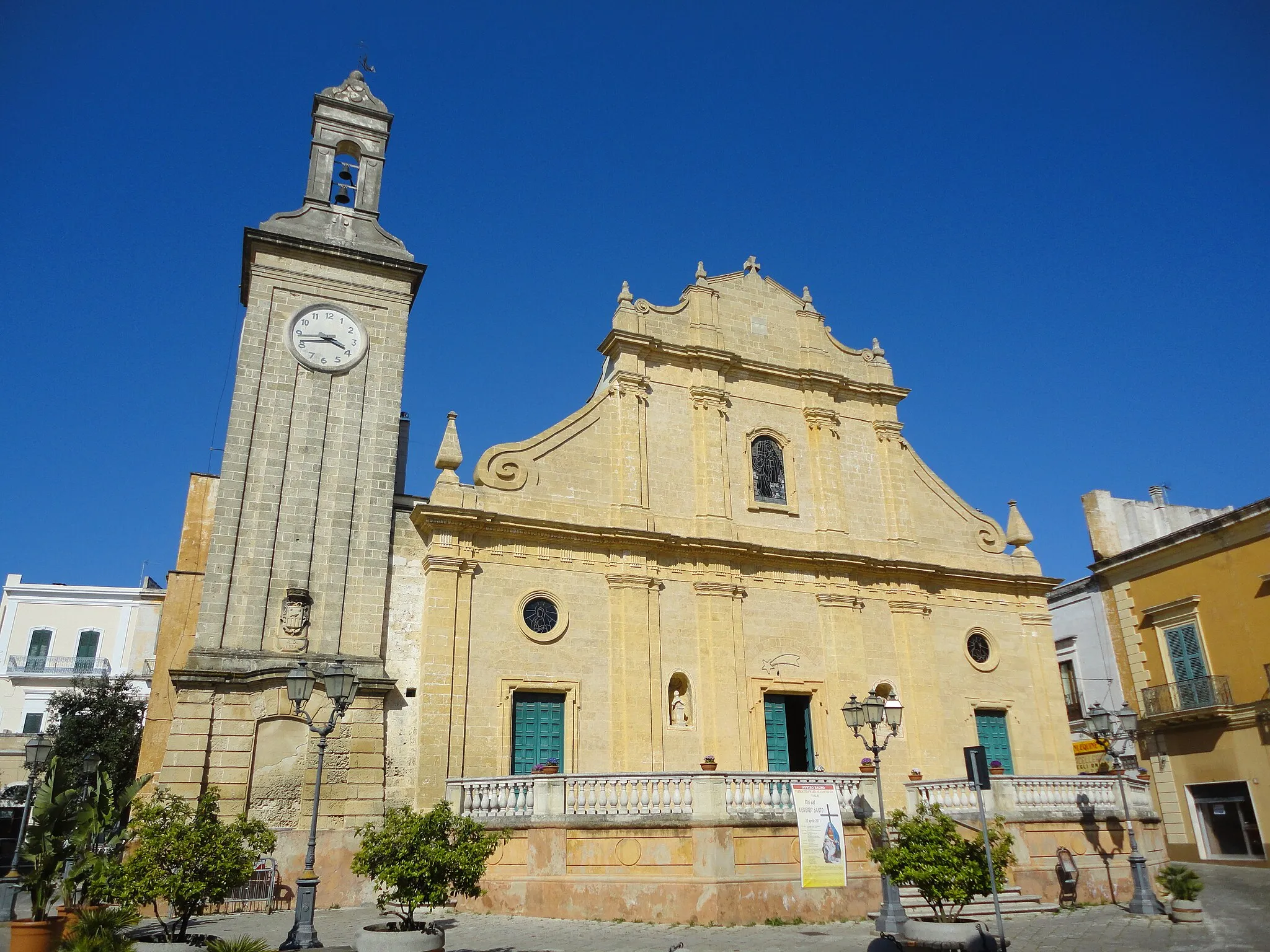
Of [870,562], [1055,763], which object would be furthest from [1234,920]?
[870,562]

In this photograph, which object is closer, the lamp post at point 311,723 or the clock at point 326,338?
the lamp post at point 311,723

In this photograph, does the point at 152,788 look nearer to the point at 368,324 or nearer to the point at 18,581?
the point at 368,324

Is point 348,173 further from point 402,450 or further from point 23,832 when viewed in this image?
point 23,832

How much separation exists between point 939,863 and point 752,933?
129 inches

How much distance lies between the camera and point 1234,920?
48.6 feet

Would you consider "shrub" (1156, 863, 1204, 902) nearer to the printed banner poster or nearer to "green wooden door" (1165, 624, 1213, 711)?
the printed banner poster

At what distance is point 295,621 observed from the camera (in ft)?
55.5

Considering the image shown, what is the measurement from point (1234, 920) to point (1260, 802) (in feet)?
27.3

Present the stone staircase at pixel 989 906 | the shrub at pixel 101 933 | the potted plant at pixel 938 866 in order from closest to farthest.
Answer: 1. the shrub at pixel 101 933
2. the potted plant at pixel 938 866
3. the stone staircase at pixel 989 906

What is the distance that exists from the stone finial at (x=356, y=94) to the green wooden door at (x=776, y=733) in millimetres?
16124

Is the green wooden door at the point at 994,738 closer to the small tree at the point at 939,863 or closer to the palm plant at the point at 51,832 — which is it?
the small tree at the point at 939,863

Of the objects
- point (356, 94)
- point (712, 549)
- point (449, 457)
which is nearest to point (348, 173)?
point (356, 94)

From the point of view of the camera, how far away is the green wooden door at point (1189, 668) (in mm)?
23344

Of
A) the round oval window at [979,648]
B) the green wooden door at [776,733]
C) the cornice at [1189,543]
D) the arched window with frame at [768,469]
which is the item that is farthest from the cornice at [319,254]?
the cornice at [1189,543]
